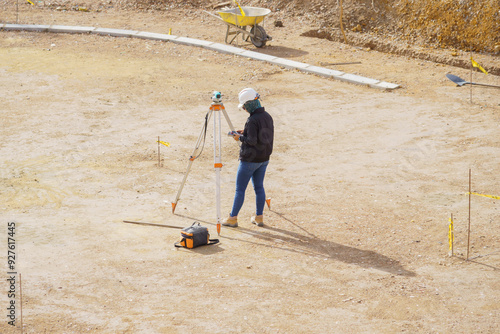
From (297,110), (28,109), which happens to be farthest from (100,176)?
(297,110)

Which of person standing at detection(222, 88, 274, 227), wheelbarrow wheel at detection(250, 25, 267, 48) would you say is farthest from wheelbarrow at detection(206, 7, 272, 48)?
person standing at detection(222, 88, 274, 227)

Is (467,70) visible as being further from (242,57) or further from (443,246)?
(443,246)

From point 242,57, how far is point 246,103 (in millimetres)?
9350

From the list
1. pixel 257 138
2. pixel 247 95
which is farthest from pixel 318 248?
pixel 247 95

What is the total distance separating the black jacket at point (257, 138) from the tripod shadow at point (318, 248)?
3.49 ft

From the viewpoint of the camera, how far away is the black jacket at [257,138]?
27.0 feet

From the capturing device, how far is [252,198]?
9781 mm

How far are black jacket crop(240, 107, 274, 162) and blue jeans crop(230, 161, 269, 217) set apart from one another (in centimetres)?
11

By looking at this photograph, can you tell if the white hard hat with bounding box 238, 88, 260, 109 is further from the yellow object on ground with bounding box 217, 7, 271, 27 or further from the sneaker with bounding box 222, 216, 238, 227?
the yellow object on ground with bounding box 217, 7, 271, 27

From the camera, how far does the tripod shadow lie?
768 cm

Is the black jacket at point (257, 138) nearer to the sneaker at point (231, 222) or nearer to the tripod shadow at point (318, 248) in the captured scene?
the sneaker at point (231, 222)

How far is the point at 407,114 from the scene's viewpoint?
13.2 metres

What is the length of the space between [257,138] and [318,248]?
167 cm

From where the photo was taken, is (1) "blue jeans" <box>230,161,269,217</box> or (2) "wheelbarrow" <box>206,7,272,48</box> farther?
(2) "wheelbarrow" <box>206,7,272,48</box>
